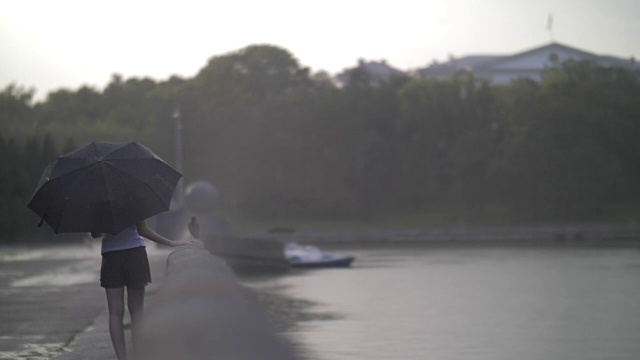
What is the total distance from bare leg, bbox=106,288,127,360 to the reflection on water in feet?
16.1

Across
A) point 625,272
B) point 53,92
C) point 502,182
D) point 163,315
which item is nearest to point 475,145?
point 502,182

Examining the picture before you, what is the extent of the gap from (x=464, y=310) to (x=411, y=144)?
7350cm

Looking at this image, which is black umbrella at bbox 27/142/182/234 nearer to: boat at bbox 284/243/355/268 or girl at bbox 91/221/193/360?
girl at bbox 91/221/193/360

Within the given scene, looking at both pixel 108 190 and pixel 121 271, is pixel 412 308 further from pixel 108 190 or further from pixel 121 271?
pixel 108 190

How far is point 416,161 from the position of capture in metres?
96.2

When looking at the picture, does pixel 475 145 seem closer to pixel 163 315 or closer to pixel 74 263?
pixel 74 263

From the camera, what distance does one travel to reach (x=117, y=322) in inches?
405

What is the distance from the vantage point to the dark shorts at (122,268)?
10289 millimetres

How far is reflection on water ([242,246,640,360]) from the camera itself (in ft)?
53.8

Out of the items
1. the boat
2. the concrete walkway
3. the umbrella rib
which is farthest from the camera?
the boat

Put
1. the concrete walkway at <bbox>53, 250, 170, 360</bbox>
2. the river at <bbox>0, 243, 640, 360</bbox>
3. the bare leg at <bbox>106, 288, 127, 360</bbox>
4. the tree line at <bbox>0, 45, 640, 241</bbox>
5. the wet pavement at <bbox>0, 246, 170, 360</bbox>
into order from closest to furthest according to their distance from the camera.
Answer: the bare leg at <bbox>106, 288, 127, 360</bbox> < the concrete walkway at <bbox>53, 250, 170, 360</bbox> < the wet pavement at <bbox>0, 246, 170, 360</bbox> < the river at <bbox>0, 243, 640, 360</bbox> < the tree line at <bbox>0, 45, 640, 241</bbox>

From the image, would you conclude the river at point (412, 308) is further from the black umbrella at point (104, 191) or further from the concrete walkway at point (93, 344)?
the black umbrella at point (104, 191)

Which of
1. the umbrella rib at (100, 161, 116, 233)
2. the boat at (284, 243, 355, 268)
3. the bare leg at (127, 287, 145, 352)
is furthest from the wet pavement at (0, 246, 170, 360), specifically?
the boat at (284, 243, 355, 268)

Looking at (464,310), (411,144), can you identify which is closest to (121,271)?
(464,310)
